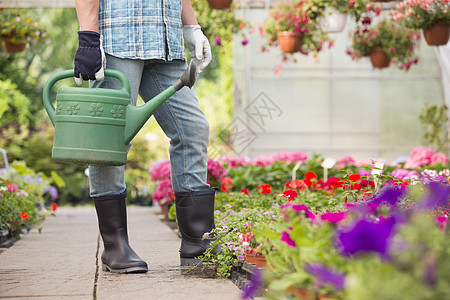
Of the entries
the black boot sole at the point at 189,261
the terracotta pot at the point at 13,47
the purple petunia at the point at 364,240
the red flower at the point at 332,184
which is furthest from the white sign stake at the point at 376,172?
the terracotta pot at the point at 13,47

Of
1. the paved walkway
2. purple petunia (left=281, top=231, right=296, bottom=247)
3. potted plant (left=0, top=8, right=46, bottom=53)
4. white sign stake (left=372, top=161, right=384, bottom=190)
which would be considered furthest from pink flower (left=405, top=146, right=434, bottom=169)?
purple petunia (left=281, top=231, right=296, bottom=247)

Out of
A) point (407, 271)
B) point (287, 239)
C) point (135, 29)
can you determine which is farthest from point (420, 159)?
point (407, 271)

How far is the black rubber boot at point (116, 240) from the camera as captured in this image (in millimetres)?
2148

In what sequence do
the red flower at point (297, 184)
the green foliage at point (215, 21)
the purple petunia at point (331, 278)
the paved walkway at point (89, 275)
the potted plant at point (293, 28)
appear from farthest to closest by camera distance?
the green foliage at point (215, 21), the potted plant at point (293, 28), the red flower at point (297, 184), the paved walkway at point (89, 275), the purple petunia at point (331, 278)

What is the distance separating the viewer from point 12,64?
12242 mm

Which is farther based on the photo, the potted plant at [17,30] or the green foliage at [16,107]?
the green foliage at [16,107]

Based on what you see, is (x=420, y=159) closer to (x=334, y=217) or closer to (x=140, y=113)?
(x=140, y=113)

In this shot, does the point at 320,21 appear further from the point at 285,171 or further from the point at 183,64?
the point at 183,64

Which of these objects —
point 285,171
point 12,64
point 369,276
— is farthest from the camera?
point 12,64

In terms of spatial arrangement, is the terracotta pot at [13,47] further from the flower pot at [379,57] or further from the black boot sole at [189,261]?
the black boot sole at [189,261]

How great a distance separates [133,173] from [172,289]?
276 inches

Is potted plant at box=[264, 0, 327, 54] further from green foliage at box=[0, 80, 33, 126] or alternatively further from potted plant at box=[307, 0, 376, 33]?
green foliage at box=[0, 80, 33, 126]

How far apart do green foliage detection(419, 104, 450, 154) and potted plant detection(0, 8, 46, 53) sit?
3.86 meters

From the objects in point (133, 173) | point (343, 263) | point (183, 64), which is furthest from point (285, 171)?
point (133, 173)
